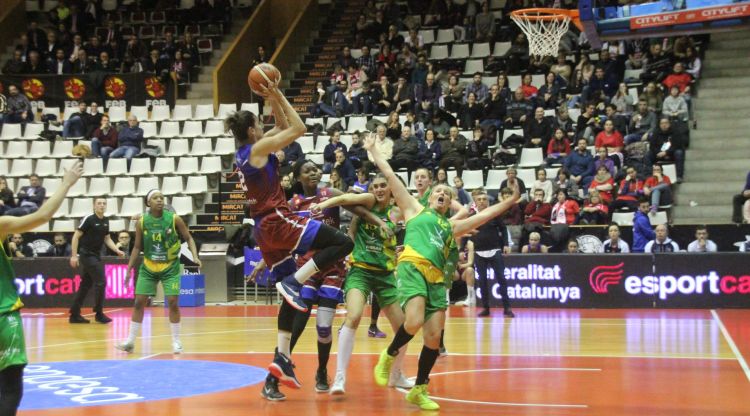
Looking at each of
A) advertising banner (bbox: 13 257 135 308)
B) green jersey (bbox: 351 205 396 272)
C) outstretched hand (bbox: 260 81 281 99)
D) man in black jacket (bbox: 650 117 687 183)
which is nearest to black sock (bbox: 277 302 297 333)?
green jersey (bbox: 351 205 396 272)

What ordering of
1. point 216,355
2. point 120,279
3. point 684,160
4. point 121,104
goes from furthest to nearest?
point 121,104 < point 684,160 < point 120,279 < point 216,355

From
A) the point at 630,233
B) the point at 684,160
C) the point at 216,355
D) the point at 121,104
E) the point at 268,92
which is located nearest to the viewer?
the point at 268,92

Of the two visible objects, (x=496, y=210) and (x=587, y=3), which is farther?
(x=587, y=3)

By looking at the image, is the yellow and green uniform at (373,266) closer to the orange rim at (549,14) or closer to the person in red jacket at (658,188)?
the orange rim at (549,14)

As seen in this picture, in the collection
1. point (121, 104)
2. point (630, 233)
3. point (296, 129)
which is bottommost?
point (630, 233)

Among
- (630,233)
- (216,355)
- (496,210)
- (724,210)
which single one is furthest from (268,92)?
(724,210)

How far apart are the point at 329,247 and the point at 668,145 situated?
44.0ft

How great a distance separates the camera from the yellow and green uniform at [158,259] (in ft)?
40.7

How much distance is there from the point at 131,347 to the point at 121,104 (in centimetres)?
1596

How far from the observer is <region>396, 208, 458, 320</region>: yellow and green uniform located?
8070mm

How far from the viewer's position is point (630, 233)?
18156 mm

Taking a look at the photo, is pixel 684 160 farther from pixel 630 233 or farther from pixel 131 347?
pixel 131 347

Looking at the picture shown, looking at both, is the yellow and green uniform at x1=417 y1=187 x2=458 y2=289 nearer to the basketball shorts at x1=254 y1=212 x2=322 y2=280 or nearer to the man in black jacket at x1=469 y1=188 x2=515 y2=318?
the basketball shorts at x1=254 y1=212 x2=322 y2=280

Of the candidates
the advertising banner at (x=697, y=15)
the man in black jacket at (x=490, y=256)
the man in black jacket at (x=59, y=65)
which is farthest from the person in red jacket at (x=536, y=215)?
the man in black jacket at (x=59, y=65)
